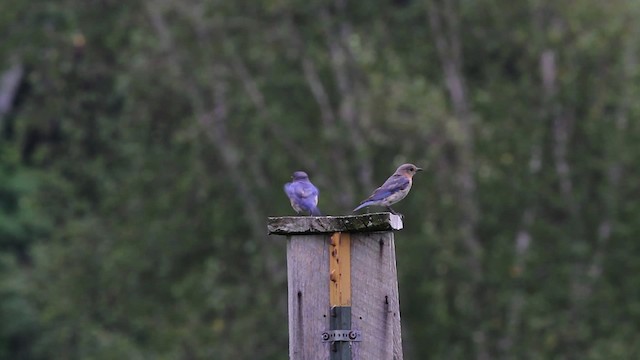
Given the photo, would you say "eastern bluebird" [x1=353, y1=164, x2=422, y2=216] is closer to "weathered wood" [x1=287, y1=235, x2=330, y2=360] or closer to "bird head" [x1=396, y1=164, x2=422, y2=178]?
"bird head" [x1=396, y1=164, x2=422, y2=178]

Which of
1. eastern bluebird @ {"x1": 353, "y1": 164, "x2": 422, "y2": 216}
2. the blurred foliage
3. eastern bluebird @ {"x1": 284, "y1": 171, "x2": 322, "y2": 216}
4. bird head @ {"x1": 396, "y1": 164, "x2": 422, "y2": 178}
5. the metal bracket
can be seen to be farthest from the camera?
the blurred foliage

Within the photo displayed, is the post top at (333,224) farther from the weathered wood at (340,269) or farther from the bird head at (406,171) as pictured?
the bird head at (406,171)

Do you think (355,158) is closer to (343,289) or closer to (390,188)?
(390,188)

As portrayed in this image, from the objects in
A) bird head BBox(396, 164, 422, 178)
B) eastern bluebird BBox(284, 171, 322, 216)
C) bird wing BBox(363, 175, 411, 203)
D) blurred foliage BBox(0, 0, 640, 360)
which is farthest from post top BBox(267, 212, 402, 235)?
blurred foliage BBox(0, 0, 640, 360)

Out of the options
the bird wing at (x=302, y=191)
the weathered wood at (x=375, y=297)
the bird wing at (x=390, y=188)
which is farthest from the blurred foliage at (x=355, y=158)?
the weathered wood at (x=375, y=297)

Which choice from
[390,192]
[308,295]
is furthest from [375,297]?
[390,192]

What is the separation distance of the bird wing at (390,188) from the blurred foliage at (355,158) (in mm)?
8262

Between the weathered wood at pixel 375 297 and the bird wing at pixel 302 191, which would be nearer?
the weathered wood at pixel 375 297

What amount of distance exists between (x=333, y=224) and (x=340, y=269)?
6.0 inches

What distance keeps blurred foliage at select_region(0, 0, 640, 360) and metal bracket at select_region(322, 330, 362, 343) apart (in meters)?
11.9

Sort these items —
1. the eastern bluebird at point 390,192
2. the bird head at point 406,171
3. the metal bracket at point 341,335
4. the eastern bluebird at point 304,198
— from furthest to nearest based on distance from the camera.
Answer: the bird head at point 406,171 < the eastern bluebird at point 390,192 < the eastern bluebird at point 304,198 < the metal bracket at point 341,335

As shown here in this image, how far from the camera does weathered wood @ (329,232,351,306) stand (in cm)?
500

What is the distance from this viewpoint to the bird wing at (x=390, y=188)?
829 cm

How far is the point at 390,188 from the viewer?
8477mm
